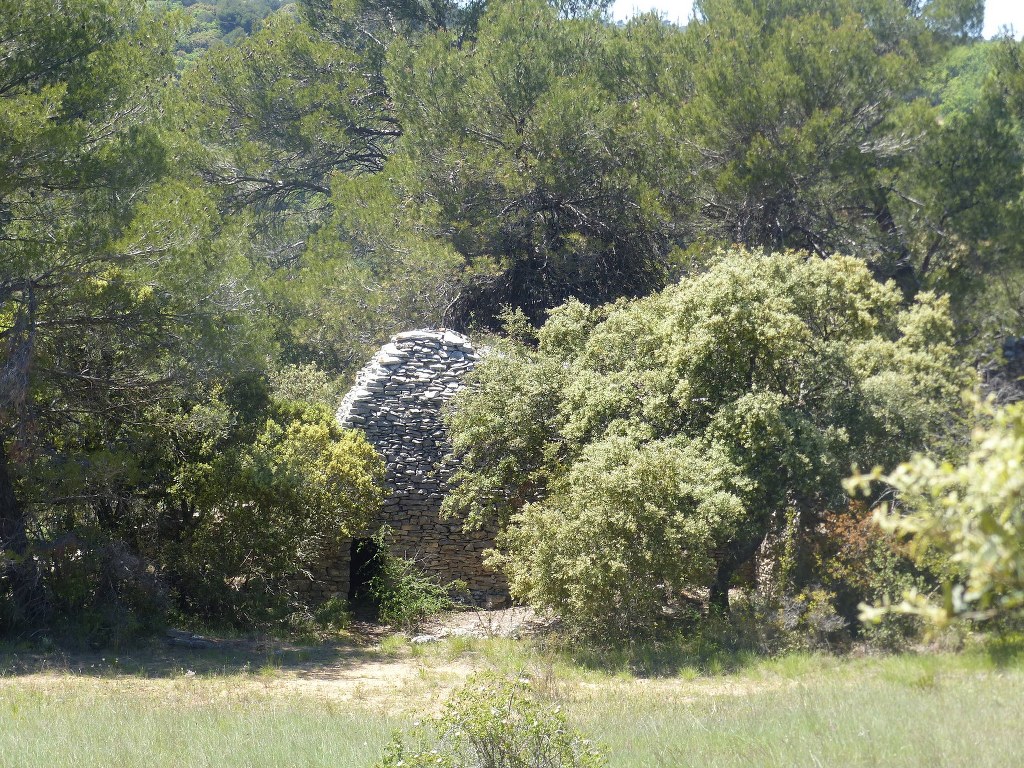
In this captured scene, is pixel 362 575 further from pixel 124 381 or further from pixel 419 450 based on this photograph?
pixel 124 381

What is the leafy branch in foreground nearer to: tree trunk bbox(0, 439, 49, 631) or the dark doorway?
tree trunk bbox(0, 439, 49, 631)

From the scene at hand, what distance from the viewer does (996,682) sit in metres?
8.23

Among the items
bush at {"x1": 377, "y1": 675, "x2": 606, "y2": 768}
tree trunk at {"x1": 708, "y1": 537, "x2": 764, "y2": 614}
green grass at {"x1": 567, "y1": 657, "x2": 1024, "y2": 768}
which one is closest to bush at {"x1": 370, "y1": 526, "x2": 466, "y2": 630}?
tree trunk at {"x1": 708, "y1": 537, "x2": 764, "y2": 614}

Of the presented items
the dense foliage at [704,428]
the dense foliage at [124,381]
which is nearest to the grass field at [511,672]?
the dense foliage at [704,428]

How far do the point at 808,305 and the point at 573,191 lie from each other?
297 inches

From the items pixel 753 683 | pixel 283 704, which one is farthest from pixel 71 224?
pixel 753 683

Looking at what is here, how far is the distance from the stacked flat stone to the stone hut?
0.04 feet

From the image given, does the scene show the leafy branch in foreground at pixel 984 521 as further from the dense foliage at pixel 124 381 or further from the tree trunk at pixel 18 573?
the tree trunk at pixel 18 573

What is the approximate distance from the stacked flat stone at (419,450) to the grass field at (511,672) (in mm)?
2253

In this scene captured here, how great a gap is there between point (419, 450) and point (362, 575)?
1.97 metres

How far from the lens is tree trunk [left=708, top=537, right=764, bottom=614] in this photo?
1235 centimetres

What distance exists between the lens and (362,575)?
49.8 ft

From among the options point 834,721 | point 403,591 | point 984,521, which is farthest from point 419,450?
point 984,521

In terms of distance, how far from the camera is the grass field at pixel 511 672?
6438mm
